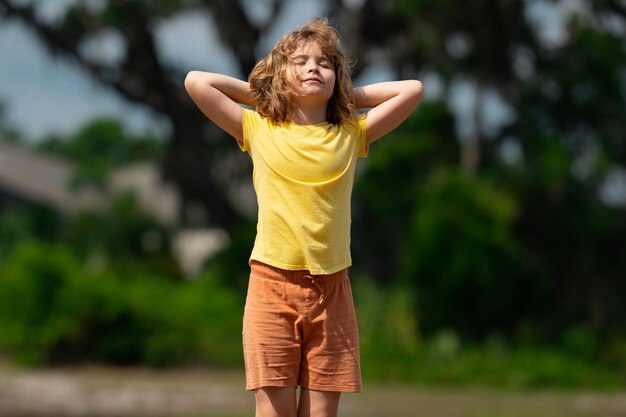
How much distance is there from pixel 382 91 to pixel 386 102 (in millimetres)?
47

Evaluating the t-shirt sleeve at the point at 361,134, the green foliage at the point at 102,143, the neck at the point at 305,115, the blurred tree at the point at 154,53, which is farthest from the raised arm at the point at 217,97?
the green foliage at the point at 102,143

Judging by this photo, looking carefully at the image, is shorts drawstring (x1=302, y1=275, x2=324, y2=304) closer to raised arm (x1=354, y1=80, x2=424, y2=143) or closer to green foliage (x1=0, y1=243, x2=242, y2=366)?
raised arm (x1=354, y1=80, x2=424, y2=143)

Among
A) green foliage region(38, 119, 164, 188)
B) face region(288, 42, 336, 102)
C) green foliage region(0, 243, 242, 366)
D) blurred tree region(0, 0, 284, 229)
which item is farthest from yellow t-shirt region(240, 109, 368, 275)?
green foliage region(38, 119, 164, 188)

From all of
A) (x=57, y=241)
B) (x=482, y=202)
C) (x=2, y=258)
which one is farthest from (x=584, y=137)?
(x=57, y=241)

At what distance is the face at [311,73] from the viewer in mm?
3250

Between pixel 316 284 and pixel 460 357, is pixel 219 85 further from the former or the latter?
pixel 460 357

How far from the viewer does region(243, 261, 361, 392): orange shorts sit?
3.16m

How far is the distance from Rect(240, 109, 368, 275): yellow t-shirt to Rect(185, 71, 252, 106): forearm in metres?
0.17

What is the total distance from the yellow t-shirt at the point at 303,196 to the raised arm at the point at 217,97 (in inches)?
3.7

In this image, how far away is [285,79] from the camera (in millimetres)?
3293

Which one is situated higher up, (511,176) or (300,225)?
(511,176)

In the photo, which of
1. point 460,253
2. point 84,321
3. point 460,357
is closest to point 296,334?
point 84,321

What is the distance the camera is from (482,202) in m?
15.1

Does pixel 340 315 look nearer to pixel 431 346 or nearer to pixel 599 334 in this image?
pixel 431 346
